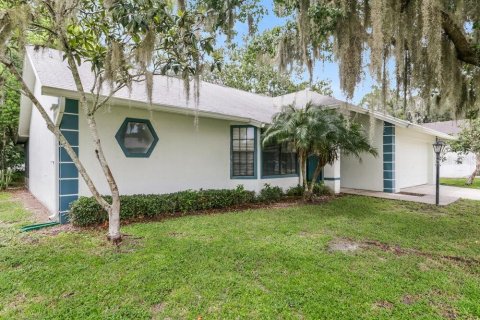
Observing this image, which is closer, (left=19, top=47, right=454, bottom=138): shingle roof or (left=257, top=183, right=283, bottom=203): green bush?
(left=19, top=47, right=454, bottom=138): shingle roof

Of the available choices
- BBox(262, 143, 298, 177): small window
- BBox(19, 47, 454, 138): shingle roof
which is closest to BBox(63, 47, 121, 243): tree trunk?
BBox(19, 47, 454, 138): shingle roof

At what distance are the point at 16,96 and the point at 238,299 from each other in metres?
17.0

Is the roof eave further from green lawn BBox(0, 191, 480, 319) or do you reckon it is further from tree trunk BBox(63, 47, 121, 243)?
green lawn BBox(0, 191, 480, 319)

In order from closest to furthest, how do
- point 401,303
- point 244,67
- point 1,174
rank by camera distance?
point 401,303
point 1,174
point 244,67

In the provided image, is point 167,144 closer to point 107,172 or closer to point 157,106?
point 157,106

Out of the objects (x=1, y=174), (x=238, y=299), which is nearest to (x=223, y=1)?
(x=238, y=299)

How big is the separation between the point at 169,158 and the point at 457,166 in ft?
68.8

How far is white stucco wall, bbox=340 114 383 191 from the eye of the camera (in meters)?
11.0

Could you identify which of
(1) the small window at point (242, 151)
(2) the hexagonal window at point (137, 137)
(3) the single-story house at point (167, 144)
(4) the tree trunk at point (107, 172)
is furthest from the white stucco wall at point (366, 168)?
(4) the tree trunk at point (107, 172)

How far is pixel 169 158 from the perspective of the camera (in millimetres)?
7559

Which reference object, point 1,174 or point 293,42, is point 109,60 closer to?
point 293,42

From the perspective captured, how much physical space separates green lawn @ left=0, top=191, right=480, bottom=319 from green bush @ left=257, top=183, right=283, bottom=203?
291cm

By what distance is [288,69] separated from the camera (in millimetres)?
7562

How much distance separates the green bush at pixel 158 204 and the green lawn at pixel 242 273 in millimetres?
500
